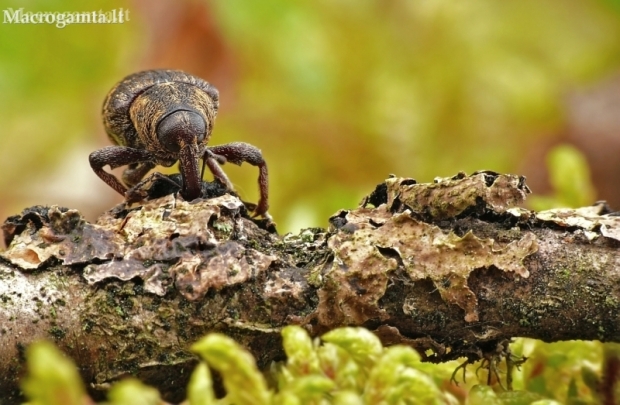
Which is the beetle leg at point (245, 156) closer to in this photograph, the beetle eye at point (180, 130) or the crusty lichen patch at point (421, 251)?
the beetle eye at point (180, 130)

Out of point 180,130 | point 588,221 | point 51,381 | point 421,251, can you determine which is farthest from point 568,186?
point 51,381

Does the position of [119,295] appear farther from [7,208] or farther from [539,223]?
[7,208]

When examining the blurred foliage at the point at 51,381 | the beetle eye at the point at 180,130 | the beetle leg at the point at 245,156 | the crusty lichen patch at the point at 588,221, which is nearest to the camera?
the blurred foliage at the point at 51,381

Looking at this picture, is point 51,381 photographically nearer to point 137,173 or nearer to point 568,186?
point 137,173

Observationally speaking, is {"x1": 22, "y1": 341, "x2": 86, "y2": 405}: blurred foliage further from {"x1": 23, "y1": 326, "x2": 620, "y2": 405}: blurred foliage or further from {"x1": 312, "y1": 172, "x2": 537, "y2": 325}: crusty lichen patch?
{"x1": 312, "y1": 172, "x2": 537, "y2": 325}: crusty lichen patch

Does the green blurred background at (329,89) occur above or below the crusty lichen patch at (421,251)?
above

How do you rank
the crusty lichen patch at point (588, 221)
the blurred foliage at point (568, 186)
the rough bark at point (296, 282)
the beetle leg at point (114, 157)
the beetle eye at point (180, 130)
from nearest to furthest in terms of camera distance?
the rough bark at point (296, 282) < the crusty lichen patch at point (588, 221) < the beetle eye at point (180, 130) < the beetle leg at point (114, 157) < the blurred foliage at point (568, 186)

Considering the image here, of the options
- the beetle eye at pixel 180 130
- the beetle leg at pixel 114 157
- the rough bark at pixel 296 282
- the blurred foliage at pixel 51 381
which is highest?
the beetle leg at pixel 114 157

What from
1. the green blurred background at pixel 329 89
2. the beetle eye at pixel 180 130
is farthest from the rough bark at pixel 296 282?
the green blurred background at pixel 329 89
